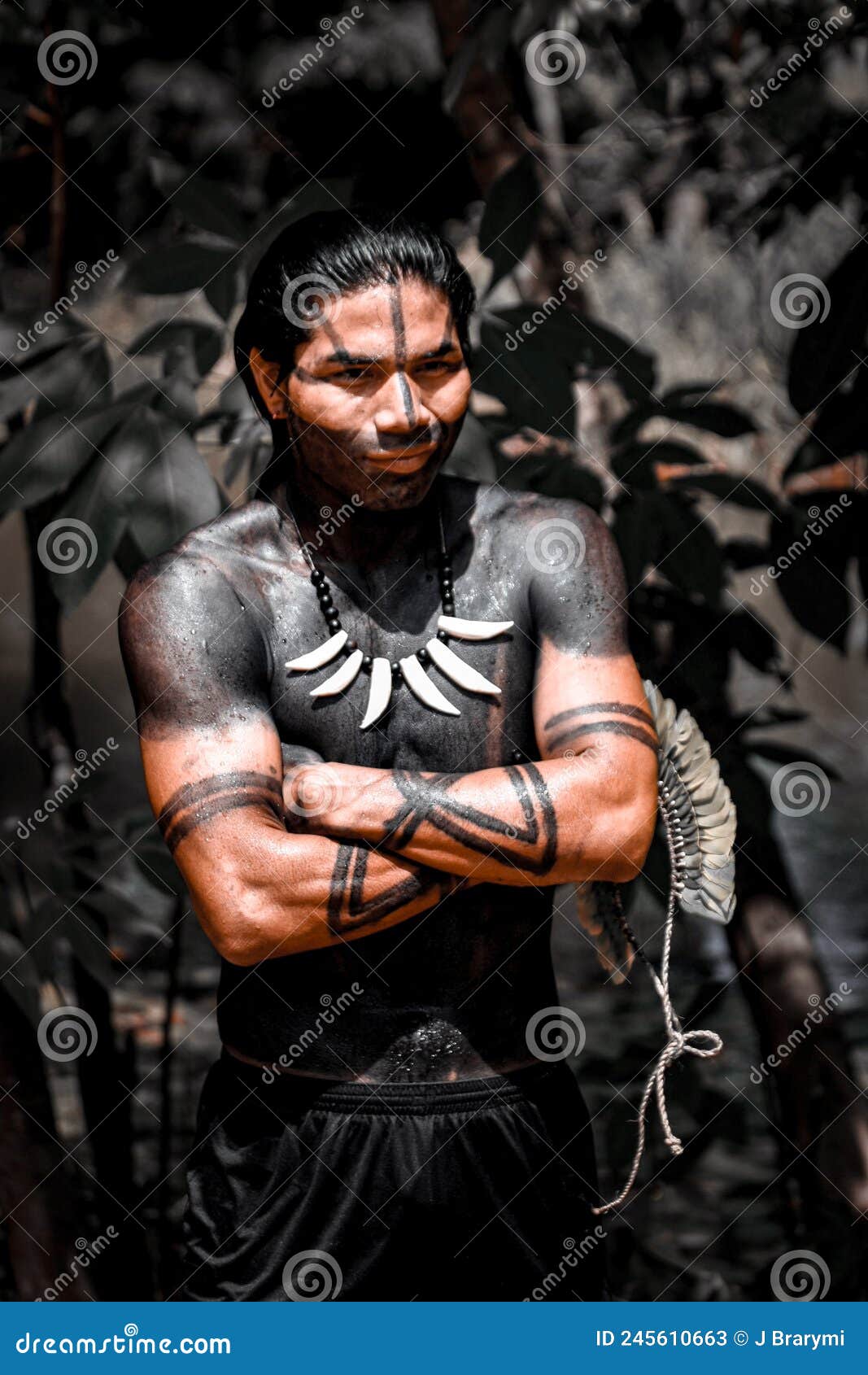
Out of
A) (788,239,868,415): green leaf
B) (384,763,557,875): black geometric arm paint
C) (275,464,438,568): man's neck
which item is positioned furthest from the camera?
(788,239,868,415): green leaf

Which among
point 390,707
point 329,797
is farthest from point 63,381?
point 329,797

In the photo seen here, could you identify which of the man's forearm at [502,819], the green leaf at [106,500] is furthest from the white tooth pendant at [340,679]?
the green leaf at [106,500]

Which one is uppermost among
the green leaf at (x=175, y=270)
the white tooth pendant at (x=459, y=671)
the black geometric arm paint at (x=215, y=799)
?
the green leaf at (x=175, y=270)

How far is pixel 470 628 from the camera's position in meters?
2.05

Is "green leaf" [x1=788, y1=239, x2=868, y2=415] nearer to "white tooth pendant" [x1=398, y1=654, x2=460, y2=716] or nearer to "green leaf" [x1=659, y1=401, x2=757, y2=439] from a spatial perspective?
"green leaf" [x1=659, y1=401, x2=757, y2=439]

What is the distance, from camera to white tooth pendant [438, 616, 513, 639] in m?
2.05

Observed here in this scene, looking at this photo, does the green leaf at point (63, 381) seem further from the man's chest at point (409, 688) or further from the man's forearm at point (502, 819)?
the man's forearm at point (502, 819)

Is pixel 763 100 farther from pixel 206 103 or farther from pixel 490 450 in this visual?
pixel 206 103

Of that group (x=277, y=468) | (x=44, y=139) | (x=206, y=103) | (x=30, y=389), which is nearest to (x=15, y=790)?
(x=206, y=103)

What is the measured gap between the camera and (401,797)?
1.90 metres

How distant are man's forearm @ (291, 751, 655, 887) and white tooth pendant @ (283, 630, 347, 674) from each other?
0.14m

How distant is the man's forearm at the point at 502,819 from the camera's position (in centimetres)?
189

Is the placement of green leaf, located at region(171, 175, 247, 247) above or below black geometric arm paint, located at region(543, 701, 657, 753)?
above

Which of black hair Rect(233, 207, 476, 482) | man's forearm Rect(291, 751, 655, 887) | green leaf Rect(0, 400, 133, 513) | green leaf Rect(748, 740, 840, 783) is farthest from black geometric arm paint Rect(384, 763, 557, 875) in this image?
green leaf Rect(748, 740, 840, 783)
